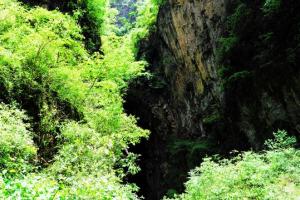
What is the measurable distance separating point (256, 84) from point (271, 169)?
18.5 ft

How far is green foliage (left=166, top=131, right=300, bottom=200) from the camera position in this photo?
7.85 metres

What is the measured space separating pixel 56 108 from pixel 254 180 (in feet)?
28.6

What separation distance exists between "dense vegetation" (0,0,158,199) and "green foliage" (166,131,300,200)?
85.2 inches

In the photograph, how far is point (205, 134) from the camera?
802 inches

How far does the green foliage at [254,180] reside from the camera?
785cm

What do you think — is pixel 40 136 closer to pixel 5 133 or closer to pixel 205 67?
pixel 5 133

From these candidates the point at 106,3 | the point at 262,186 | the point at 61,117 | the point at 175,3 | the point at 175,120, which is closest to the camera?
the point at 262,186

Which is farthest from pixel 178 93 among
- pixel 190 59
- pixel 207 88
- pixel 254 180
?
pixel 254 180

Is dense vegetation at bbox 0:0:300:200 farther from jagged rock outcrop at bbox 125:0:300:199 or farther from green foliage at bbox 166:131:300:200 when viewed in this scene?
jagged rock outcrop at bbox 125:0:300:199

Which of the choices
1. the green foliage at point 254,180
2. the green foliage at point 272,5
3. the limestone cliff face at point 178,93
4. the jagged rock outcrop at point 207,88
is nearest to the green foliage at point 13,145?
the green foliage at point 254,180

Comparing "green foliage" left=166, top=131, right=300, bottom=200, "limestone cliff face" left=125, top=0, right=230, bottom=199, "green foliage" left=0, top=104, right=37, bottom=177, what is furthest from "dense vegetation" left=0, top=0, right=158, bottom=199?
"limestone cliff face" left=125, top=0, right=230, bottom=199

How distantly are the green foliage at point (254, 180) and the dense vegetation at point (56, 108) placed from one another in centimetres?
216

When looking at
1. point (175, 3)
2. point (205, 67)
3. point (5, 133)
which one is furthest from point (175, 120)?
point (5, 133)

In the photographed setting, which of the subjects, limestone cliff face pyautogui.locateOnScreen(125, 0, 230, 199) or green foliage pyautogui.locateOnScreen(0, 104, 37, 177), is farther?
limestone cliff face pyautogui.locateOnScreen(125, 0, 230, 199)
